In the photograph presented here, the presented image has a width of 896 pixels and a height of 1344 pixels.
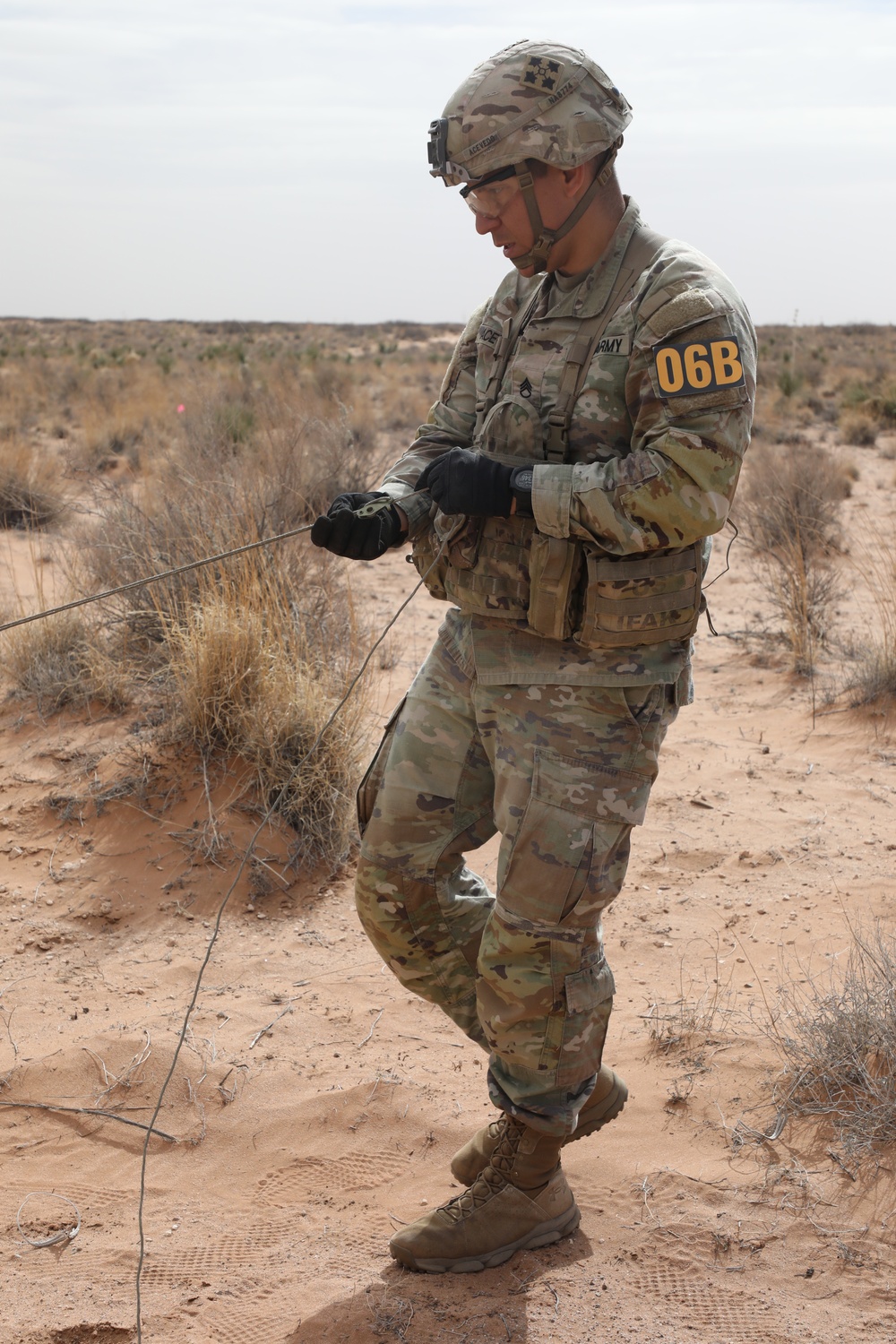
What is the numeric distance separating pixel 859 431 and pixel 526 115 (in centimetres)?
1454

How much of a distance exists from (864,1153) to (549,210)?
6.65 feet

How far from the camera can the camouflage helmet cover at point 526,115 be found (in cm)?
190

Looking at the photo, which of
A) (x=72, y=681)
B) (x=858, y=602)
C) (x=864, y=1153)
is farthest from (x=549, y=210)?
(x=858, y=602)

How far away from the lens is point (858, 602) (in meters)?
7.75

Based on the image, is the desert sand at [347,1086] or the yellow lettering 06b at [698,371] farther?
the desert sand at [347,1086]

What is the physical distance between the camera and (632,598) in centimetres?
195

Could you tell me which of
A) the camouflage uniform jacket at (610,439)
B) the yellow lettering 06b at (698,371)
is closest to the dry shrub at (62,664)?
the camouflage uniform jacket at (610,439)

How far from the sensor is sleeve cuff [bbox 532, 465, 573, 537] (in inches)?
73.7

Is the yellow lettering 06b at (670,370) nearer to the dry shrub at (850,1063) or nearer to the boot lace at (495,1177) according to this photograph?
the boot lace at (495,1177)

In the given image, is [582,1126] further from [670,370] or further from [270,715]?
[270,715]

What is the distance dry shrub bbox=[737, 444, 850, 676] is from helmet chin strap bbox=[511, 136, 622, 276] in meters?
4.50

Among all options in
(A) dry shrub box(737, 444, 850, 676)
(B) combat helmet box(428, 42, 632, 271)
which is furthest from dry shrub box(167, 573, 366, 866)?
(A) dry shrub box(737, 444, 850, 676)

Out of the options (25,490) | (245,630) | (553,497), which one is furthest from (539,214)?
(25,490)

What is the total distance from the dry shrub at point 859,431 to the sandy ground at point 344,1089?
37.2ft
